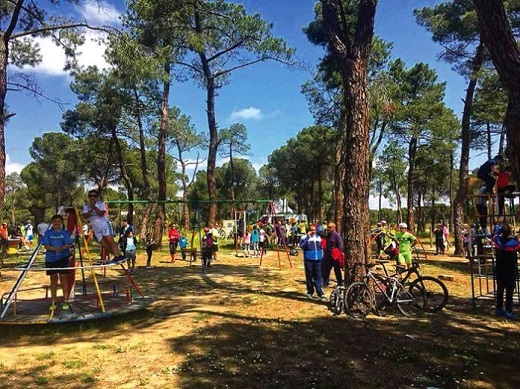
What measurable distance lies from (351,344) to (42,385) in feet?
14.1

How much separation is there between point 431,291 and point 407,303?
Result: 110cm

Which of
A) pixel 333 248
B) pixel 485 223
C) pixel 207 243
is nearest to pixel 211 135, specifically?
pixel 207 243

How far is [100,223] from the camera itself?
338 inches

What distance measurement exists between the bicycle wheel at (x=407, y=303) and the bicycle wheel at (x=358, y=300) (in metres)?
0.66

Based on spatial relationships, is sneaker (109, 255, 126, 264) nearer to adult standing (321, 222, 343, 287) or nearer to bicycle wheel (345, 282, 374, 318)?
bicycle wheel (345, 282, 374, 318)

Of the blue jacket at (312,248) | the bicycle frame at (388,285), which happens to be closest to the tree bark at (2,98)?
the blue jacket at (312,248)

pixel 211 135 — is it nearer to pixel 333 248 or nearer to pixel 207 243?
pixel 207 243

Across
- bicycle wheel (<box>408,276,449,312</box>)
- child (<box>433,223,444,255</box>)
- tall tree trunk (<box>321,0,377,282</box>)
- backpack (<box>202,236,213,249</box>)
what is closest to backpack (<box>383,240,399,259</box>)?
bicycle wheel (<box>408,276,449,312</box>)

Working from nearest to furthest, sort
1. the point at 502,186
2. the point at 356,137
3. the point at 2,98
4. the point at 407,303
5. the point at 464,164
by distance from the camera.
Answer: the point at 356,137 → the point at 407,303 → the point at 502,186 → the point at 2,98 → the point at 464,164

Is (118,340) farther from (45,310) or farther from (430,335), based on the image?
(430,335)

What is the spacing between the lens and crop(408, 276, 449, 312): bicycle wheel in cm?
895

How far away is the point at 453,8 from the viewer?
2020 centimetres

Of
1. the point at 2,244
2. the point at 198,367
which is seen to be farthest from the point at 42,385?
the point at 2,244

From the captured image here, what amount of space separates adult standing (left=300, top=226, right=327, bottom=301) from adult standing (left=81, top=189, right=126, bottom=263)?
4.07 meters
